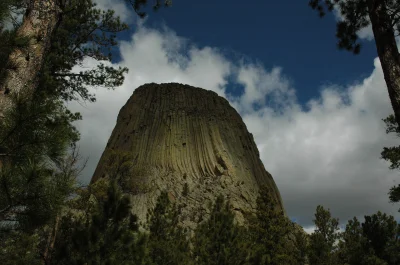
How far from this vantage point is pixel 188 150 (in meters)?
51.7

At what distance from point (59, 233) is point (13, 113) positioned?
13.6m

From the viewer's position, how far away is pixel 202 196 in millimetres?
44844

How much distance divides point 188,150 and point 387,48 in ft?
146

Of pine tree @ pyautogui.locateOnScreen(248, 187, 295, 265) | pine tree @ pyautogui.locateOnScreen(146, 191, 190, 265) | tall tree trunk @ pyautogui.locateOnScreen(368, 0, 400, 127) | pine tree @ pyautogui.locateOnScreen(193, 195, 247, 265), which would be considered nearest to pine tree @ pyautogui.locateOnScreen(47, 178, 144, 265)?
pine tree @ pyautogui.locateOnScreen(146, 191, 190, 265)

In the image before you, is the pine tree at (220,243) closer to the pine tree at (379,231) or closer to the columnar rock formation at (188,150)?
the pine tree at (379,231)

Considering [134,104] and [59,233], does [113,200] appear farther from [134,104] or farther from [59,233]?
[134,104]

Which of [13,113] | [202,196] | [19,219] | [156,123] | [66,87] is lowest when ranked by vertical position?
[19,219]

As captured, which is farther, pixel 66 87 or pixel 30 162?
pixel 66 87

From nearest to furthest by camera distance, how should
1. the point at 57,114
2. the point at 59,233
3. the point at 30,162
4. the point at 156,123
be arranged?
the point at 30,162 → the point at 57,114 → the point at 59,233 → the point at 156,123

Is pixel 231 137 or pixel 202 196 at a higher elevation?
pixel 231 137

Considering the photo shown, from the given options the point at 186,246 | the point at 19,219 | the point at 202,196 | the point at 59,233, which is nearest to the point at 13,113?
the point at 19,219

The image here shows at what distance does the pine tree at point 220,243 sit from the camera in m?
23.3

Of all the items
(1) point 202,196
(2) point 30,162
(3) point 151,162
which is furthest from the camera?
(3) point 151,162

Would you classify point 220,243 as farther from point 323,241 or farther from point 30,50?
point 30,50
